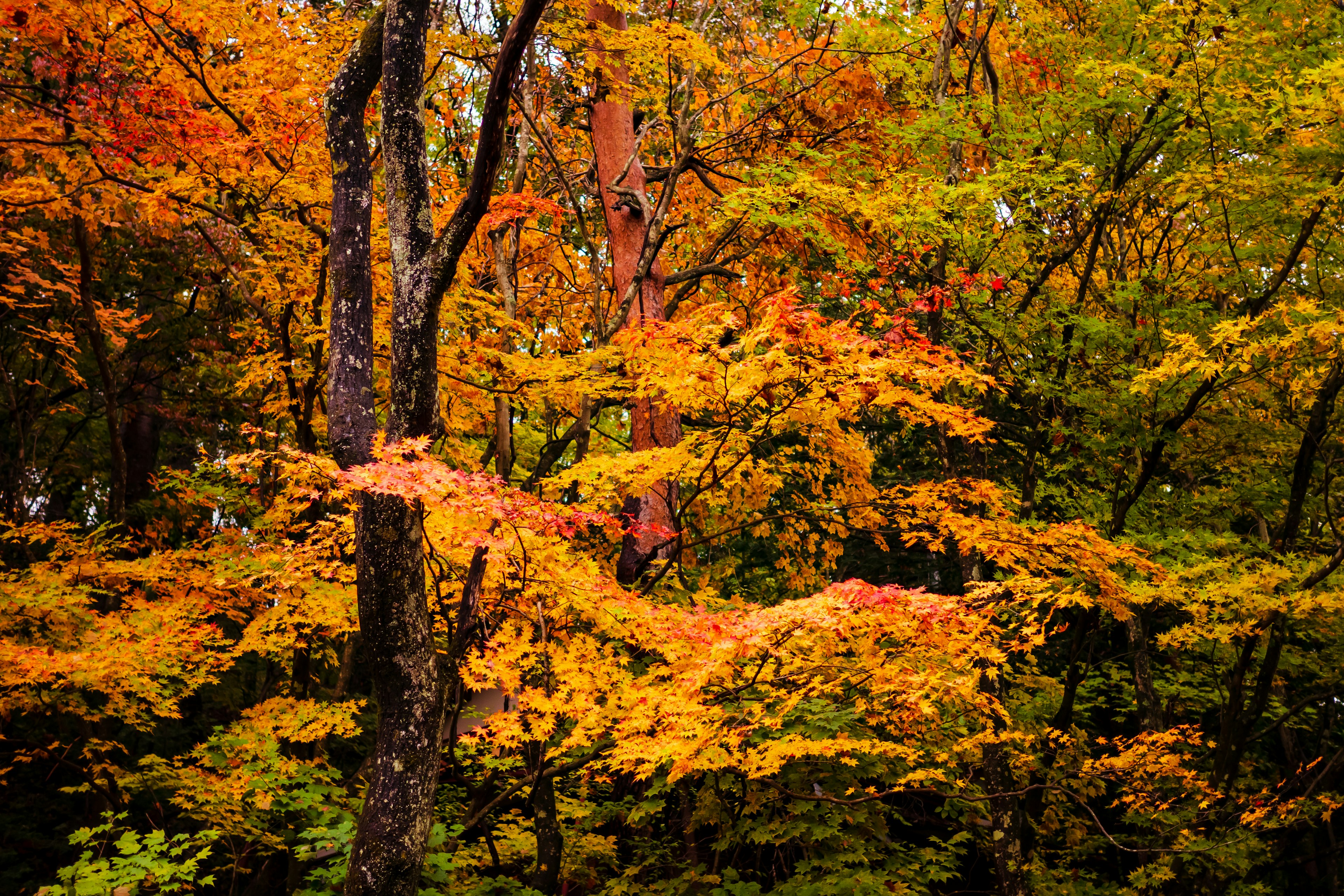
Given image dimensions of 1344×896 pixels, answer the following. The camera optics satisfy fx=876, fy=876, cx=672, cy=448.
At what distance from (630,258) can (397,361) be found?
204 inches

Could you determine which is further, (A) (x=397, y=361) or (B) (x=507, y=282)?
(B) (x=507, y=282)

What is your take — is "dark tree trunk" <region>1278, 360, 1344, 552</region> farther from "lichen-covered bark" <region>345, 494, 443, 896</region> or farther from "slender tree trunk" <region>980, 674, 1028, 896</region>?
"lichen-covered bark" <region>345, 494, 443, 896</region>

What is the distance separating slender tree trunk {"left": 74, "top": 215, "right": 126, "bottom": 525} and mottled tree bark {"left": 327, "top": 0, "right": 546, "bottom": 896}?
229 inches

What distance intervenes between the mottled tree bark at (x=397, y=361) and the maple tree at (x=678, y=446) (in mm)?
26

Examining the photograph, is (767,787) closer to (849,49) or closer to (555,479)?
(555,479)

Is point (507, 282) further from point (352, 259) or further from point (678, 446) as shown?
point (352, 259)

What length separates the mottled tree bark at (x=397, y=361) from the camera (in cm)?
439

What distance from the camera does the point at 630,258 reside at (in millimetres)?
9531

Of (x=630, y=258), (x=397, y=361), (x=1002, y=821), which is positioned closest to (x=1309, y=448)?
(x=1002, y=821)

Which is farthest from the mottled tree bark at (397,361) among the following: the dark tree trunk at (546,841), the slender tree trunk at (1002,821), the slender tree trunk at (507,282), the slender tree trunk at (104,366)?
the slender tree trunk at (104,366)

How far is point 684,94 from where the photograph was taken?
8617mm

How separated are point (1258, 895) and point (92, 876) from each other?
36.7ft

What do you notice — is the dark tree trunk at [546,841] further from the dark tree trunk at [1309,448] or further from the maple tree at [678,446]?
the dark tree trunk at [1309,448]

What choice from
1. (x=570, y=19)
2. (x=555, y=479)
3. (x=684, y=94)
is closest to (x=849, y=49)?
(x=684, y=94)
